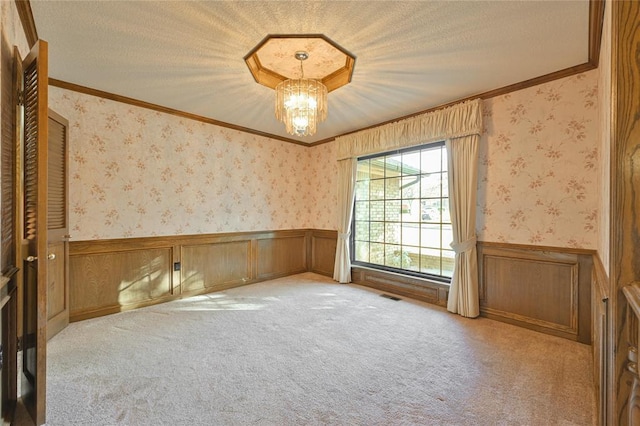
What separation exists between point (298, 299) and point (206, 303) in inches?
45.6

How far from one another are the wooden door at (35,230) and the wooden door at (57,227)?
1.05m

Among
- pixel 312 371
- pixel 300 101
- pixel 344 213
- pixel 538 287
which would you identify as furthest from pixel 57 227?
pixel 538 287

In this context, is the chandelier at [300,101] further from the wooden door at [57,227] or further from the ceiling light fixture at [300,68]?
the wooden door at [57,227]

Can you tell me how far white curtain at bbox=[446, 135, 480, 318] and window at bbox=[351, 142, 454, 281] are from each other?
261 millimetres

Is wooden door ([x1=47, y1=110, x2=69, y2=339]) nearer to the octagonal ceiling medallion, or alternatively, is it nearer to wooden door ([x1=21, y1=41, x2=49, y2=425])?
wooden door ([x1=21, y1=41, x2=49, y2=425])

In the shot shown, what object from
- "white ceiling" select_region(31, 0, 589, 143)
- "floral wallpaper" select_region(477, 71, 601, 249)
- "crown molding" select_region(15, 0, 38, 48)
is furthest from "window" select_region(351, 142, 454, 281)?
"crown molding" select_region(15, 0, 38, 48)

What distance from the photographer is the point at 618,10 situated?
3.46ft

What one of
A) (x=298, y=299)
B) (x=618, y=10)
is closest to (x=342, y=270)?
(x=298, y=299)

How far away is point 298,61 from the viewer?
257cm

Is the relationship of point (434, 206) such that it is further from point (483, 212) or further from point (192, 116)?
point (192, 116)

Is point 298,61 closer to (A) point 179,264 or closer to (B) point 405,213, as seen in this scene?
(B) point 405,213

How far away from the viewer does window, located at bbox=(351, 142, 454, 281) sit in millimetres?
3607

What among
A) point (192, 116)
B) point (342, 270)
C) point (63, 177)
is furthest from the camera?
point (342, 270)

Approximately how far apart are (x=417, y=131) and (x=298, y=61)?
1.81m
